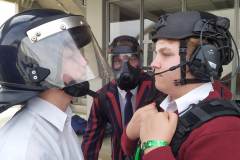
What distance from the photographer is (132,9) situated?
668 cm

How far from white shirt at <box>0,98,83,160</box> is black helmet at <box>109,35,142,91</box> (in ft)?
3.33

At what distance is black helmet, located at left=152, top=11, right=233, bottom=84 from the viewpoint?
126 cm

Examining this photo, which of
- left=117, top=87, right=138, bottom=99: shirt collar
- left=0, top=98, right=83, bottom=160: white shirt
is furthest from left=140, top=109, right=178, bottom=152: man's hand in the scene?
left=117, top=87, right=138, bottom=99: shirt collar

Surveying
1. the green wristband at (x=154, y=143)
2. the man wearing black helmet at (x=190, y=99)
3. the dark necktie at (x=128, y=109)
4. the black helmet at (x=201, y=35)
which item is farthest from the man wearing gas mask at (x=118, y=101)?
the green wristband at (x=154, y=143)

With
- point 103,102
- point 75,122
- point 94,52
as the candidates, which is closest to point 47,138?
point 94,52

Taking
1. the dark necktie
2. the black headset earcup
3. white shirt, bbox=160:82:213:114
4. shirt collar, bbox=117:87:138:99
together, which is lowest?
the dark necktie

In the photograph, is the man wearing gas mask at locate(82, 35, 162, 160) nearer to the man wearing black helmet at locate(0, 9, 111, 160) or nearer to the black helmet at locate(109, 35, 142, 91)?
the black helmet at locate(109, 35, 142, 91)

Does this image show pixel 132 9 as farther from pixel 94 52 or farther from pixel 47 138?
pixel 47 138

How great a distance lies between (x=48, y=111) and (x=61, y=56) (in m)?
0.27

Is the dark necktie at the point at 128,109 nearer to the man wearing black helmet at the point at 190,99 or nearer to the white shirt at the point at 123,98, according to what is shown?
the white shirt at the point at 123,98

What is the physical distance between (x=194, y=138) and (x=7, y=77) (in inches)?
33.0

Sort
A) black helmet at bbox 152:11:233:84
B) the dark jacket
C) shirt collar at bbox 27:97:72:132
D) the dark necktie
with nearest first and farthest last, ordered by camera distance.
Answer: the dark jacket → black helmet at bbox 152:11:233:84 → shirt collar at bbox 27:97:72:132 → the dark necktie

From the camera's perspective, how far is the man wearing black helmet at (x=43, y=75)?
1315mm

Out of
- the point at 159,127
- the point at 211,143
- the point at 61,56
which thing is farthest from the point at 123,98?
the point at 211,143
